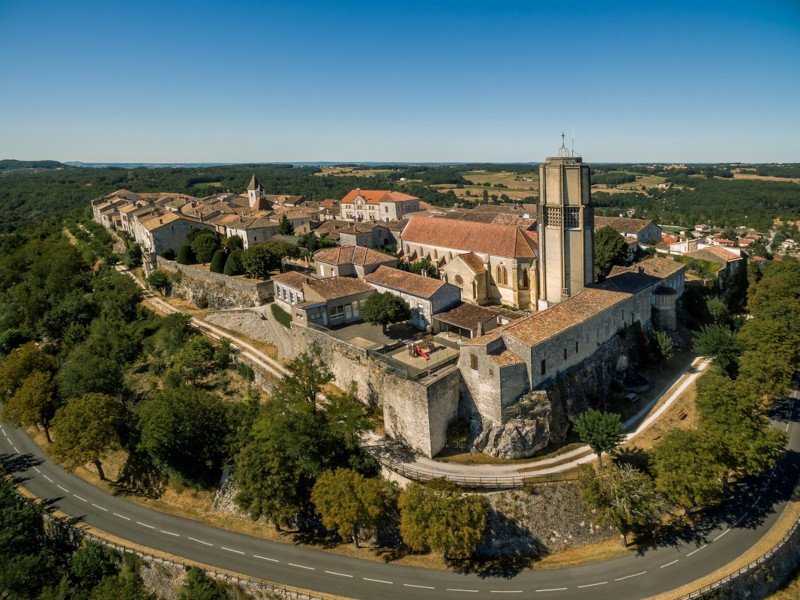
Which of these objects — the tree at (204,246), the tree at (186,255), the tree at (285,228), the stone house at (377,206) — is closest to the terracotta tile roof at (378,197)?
the stone house at (377,206)

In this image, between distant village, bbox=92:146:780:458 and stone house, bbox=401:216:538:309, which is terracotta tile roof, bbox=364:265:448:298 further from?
stone house, bbox=401:216:538:309

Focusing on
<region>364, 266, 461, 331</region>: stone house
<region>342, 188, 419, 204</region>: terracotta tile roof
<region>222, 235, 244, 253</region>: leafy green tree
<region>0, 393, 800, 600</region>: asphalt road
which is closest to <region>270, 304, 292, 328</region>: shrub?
<region>364, 266, 461, 331</region>: stone house

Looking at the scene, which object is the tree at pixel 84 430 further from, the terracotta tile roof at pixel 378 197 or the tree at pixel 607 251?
the terracotta tile roof at pixel 378 197

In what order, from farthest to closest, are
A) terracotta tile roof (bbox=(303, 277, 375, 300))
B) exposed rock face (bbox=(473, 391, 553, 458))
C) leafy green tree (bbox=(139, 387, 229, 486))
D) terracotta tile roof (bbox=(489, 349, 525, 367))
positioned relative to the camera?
terracotta tile roof (bbox=(303, 277, 375, 300)), leafy green tree (bbox=(139, 387, 229, 486)), exposed rock face (bbox=(473, 391, 553, 458)), terracotta tile roof (bbox=(489, 349, 525, 367))

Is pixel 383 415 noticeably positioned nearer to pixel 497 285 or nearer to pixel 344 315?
pixel 344 315

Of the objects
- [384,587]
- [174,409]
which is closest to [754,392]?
[384,587]

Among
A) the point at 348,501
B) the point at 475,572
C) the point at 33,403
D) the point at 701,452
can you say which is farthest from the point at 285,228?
the point at 701,452

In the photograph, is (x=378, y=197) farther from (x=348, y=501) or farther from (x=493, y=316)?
(x=348, y=501)
